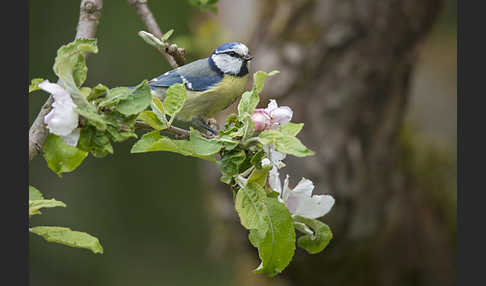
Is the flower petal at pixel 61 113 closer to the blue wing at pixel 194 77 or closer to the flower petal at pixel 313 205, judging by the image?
the flower petal at pixel 313 205

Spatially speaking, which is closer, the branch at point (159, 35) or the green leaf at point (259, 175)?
the green leaf at point (259, 175)

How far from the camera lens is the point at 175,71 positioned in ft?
3.28

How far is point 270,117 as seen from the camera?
69 centimetres

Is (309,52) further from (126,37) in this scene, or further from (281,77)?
(126,37)

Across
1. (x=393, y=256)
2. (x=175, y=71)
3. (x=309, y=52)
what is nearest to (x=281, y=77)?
(x=309, y=52)

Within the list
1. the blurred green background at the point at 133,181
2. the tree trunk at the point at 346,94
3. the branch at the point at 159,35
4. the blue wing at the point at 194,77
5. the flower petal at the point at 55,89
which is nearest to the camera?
the flower petal at the point at 55,89

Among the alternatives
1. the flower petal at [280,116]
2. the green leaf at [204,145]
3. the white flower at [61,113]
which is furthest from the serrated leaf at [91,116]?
the flower petal at [280,116]

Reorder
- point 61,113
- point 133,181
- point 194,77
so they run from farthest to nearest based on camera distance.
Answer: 1. point 133,181
2. point 194,77
3. point 61,113

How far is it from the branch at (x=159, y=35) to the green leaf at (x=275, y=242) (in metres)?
0.32

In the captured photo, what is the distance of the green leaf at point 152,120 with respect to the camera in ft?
2.17

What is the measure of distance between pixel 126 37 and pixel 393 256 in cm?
174

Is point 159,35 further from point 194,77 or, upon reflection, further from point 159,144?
point 159,144

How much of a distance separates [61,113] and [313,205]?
351mm

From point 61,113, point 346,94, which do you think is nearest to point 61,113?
point 61,113
